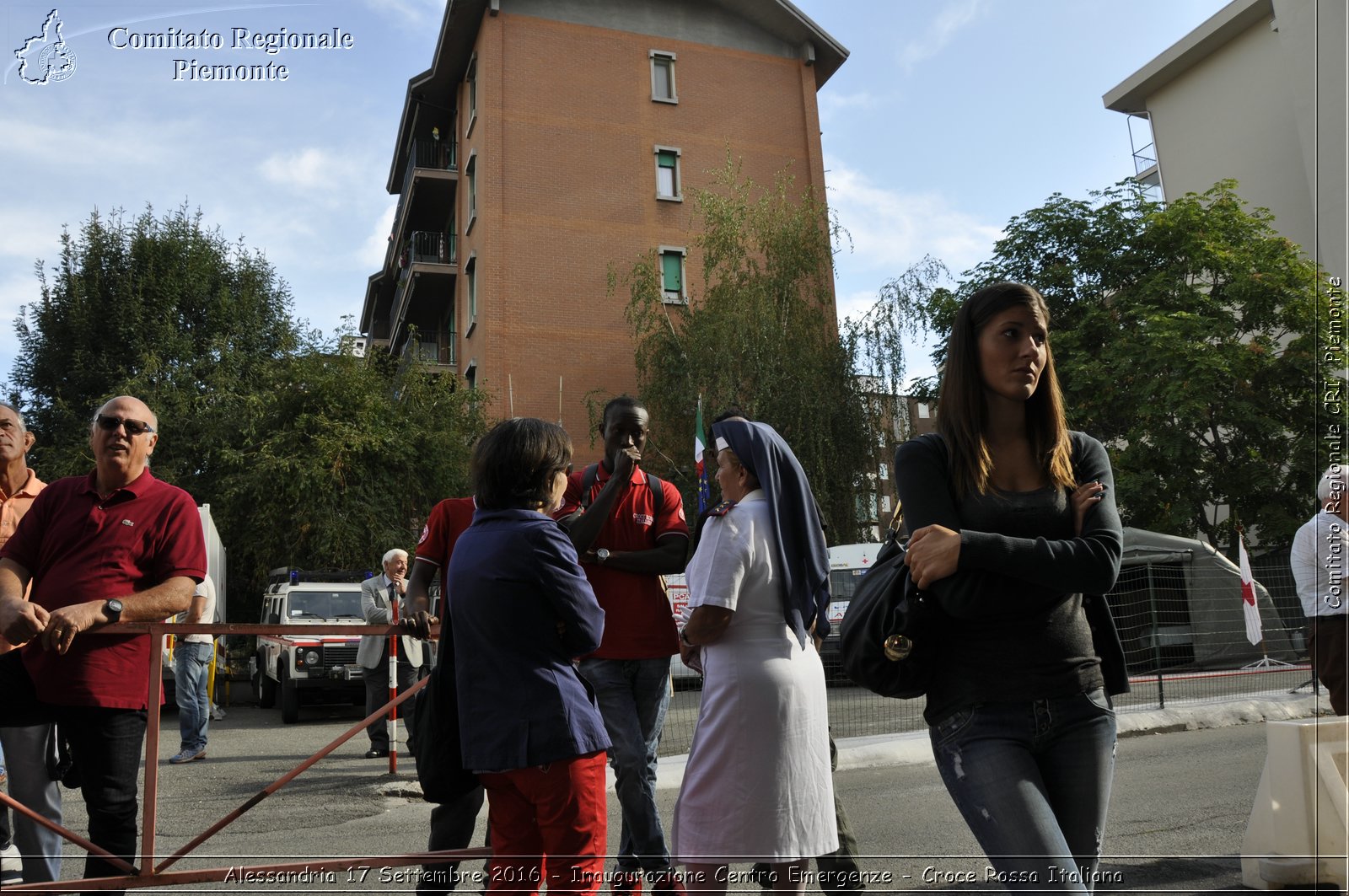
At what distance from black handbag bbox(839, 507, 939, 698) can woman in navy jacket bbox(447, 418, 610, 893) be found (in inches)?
40.1

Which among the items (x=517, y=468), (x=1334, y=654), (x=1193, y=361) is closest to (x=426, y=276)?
(x=1193, y=361)

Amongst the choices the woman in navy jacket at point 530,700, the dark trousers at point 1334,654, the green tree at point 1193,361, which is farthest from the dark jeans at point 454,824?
the green tree at point 1193,361

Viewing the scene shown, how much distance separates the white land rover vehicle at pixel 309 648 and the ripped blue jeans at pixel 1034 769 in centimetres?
1266

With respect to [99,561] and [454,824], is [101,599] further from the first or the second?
[454,824]

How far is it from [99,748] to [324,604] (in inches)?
539

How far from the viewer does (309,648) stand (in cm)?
1552

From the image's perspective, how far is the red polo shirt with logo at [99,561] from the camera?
3836 millimetres

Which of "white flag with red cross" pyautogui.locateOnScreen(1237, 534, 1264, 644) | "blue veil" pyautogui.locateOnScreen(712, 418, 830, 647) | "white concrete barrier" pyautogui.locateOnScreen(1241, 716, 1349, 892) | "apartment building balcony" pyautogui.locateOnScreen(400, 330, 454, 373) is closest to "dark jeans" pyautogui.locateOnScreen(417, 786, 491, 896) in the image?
"blue veil" pyautogui.locateOnScreen(712, 418, 830, 647)

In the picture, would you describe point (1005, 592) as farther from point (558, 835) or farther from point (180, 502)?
point (180, 502)

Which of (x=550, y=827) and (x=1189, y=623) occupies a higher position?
(x=550, y=827)

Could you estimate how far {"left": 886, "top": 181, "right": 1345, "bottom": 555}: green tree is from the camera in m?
23.4

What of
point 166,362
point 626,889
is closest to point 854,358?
point 166,362

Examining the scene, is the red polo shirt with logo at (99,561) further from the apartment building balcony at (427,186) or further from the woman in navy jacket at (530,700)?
the apartment building balcony at (427,186)

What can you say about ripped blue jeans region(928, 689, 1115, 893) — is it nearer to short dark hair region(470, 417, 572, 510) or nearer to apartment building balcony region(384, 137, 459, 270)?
short dark hair region(470, 417, 572, 510)
